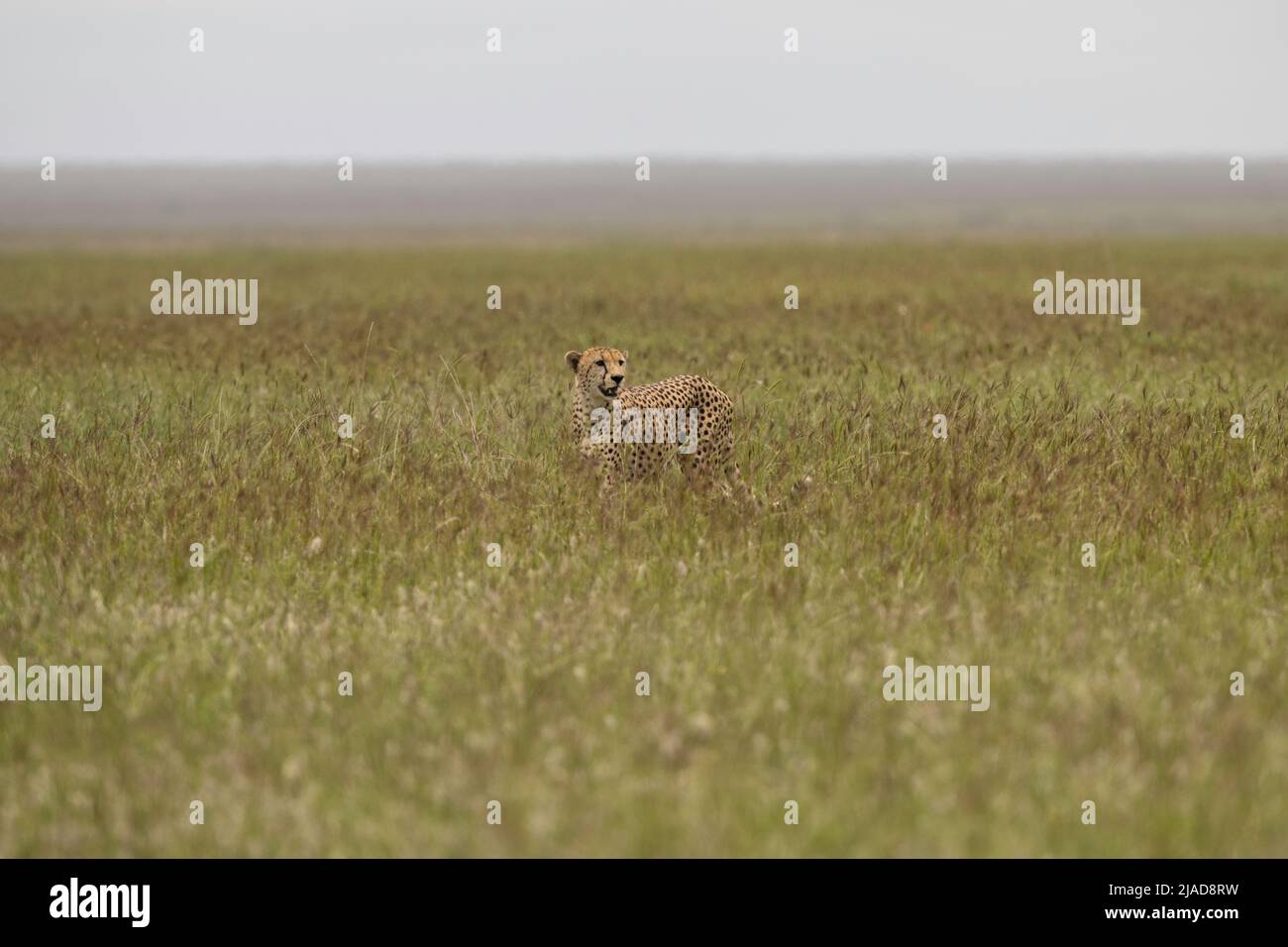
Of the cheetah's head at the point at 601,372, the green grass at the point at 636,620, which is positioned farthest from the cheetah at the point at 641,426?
the green grass at the point at 636,620

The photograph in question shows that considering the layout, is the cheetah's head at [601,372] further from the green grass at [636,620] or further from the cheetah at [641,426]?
the green grass at [636,620]

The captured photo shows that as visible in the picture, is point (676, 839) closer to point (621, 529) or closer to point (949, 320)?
point (621, 529)

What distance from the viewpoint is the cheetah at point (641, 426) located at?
26.4ft

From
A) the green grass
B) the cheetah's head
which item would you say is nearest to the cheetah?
the cheetah's head

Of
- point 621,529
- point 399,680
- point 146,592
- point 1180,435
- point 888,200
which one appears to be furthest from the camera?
point 888,200

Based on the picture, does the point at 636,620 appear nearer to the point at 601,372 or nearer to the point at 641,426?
the point at 641,426


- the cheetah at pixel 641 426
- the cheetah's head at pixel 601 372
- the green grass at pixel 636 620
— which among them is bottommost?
the green grass at pixel 636 620

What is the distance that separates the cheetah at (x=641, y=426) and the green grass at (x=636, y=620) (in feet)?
0.73

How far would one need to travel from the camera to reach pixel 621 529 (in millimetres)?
6934

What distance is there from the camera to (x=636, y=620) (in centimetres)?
562

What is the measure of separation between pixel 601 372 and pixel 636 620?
2853mm

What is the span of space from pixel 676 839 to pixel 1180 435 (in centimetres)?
595
